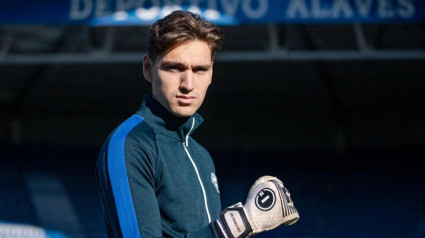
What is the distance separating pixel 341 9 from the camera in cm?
580

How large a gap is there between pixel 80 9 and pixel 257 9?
140 cm

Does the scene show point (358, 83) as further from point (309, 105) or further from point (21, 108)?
point (21, 108)

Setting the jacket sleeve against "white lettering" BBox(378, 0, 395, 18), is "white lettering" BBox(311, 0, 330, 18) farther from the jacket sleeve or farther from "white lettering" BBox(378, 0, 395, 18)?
the jacket sleeve

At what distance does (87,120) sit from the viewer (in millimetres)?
10703

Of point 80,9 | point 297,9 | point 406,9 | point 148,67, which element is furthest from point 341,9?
point 148,67

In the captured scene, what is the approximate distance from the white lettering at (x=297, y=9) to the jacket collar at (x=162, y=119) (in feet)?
13.9

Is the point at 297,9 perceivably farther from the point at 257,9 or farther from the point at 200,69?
the point at 200,69

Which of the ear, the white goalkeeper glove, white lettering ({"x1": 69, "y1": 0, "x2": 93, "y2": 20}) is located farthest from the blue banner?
the white goalkeeper glove

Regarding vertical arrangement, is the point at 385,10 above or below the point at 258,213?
above

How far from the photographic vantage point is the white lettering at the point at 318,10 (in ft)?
19.0

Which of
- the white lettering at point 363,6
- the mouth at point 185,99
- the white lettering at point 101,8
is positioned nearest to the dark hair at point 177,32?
the mouth at point 185,99

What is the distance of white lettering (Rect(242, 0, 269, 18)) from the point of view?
19.1ft

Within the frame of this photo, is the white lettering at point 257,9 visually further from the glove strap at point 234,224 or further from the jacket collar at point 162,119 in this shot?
the glove strap at point 234,224

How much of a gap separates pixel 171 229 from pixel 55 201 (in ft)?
20.0
